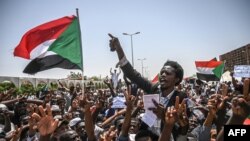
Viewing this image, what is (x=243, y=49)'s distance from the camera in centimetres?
4647

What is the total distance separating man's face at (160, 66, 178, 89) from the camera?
3576 millimetres

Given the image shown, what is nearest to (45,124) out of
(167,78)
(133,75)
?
(133,75)

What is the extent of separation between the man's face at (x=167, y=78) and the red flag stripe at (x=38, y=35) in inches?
119

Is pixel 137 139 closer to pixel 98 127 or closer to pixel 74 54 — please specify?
pixel 98 127

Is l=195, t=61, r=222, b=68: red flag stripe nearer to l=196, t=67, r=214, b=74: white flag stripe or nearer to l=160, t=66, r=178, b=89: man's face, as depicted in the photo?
l=196, t=67, r=214, b=74: white flag stripe

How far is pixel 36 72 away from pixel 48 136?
2.78 metres

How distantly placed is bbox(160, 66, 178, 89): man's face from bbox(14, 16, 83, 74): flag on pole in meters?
2.55

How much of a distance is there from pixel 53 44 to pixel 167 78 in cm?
321

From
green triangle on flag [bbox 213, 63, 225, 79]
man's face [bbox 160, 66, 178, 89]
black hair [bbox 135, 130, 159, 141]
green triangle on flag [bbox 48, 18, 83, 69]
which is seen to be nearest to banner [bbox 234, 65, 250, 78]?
man's face [bbox 160, 66, 178, 89]

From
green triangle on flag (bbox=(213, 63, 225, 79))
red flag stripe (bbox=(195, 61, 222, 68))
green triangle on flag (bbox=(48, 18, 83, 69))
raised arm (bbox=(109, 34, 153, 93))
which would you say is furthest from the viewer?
red flag stripe (bbox=(195, 61, 222, 68))

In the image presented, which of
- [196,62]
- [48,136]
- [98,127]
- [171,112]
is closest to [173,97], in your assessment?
[171,112]

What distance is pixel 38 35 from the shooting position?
6137 mm

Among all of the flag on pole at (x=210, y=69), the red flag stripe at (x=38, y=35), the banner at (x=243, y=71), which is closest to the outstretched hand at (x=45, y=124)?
the red flag stripe at (x=38, y=35)

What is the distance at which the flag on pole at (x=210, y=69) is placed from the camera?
11.3m
